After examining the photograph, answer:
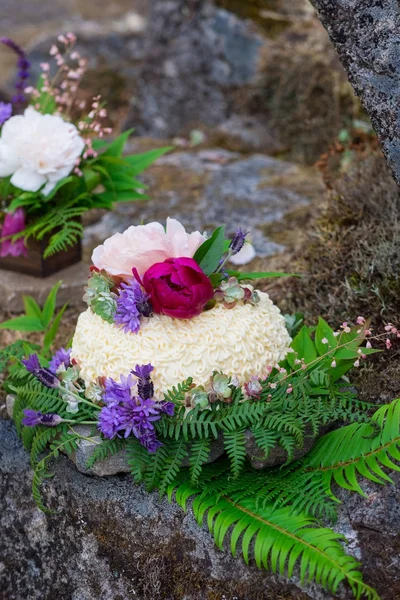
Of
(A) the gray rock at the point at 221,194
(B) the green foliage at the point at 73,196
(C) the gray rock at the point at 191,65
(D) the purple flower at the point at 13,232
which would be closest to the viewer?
(B) the green foliage at the point at 73,196

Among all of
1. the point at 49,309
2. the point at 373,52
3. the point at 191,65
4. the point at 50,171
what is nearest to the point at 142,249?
the point at 49,309

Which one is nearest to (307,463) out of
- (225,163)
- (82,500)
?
(82,500)

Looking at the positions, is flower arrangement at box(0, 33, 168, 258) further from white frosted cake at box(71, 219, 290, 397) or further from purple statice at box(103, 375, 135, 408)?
purple statice at box(103, 375, 135, 408)

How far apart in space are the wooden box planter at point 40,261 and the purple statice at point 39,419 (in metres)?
1.42

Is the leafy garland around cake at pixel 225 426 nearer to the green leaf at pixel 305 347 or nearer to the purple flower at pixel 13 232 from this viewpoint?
the green leaf at pixel 305 347

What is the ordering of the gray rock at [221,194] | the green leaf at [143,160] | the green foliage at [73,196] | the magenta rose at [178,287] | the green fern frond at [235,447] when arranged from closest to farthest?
the green fern frond at [235,447], the magenta rose at [178,287], the green foliage at [73,196], the green leaf at [143,160], the gray rock at [221,194]

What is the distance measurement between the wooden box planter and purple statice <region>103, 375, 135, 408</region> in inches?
60.7

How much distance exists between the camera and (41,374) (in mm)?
2324

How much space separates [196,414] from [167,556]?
0.51 metres

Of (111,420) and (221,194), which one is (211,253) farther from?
(221,194)

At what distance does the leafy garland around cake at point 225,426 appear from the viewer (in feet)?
6.98

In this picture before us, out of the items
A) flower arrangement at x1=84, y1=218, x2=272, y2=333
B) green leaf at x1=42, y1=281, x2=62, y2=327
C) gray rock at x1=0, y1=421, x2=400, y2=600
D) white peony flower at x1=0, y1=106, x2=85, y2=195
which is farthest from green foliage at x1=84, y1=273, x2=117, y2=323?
white peony flower at x1=0, y1=106, x2=85, y2=195

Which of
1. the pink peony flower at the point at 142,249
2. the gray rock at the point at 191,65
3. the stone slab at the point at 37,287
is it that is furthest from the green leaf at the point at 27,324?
the gray rock at the point at 191,65

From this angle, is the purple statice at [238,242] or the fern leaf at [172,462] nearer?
the fern leaf at [172,462]
